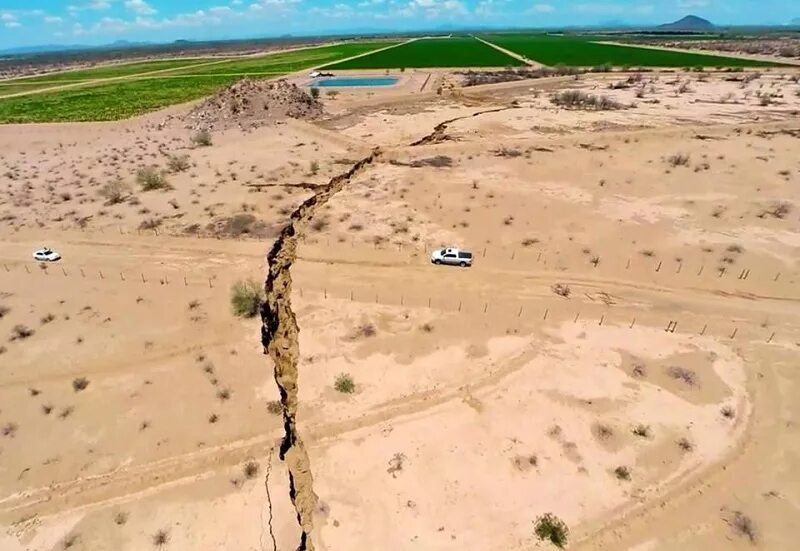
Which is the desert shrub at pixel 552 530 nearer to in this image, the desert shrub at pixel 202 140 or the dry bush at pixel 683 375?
the dry bush at pixel 683 375

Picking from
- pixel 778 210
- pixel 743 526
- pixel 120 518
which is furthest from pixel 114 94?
pixel 743 526

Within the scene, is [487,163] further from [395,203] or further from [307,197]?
[307,197]

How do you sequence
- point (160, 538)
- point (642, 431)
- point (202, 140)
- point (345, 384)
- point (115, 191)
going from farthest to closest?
1. point (202, 140)
2. point (115, 191)
3. point (345, 384)
4. point (642, 431)
5. point (160, 538)

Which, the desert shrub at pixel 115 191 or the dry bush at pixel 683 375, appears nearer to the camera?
the dry bush at pixel 683 375

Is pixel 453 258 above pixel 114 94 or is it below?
above

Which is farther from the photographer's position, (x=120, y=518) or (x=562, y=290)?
(x=562, y=290)

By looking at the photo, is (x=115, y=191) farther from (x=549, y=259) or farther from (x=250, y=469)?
(x=549, y=259)

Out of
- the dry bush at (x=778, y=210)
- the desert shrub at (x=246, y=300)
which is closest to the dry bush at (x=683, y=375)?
the desert shrub at (x=246, y=300)
